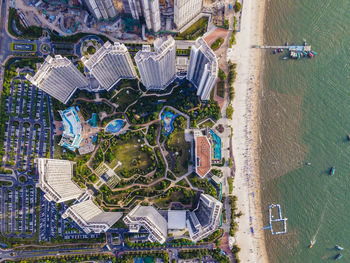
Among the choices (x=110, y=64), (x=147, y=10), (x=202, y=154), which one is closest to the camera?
(x=147, y=10)

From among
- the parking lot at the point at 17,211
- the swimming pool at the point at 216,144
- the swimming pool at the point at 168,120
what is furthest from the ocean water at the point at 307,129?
the parking lot at the point at 17,211

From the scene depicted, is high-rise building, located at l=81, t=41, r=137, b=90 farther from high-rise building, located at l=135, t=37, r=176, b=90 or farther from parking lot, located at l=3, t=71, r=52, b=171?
parking lot, located at l=3, t=71, r=52, b=171

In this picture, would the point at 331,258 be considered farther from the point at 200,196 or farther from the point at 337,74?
the point at 337,74

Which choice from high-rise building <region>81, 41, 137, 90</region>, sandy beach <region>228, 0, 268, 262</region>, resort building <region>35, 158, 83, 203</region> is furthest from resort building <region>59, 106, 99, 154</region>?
sandy beach <region>228, 0, 268, 262</region>

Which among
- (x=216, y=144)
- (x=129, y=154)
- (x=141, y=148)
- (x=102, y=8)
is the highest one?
(x=102, y=8)

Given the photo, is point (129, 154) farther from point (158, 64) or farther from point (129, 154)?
point (158, 64)

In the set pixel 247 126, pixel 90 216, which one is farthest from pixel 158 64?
pixel 90 216
